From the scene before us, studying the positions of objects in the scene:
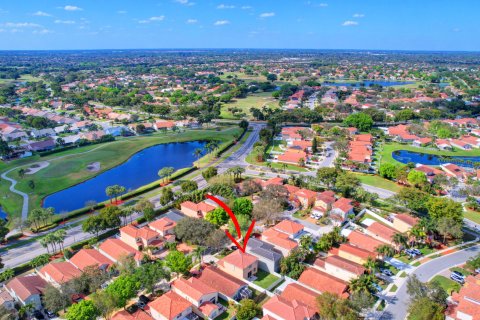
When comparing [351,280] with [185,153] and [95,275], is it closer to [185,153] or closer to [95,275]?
[95,275]

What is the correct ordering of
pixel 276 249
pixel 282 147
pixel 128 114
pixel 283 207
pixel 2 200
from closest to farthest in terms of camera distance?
pixel 276 249 → pixel 283 207 → pixel 2 200 → pixel 282 147 → pixel 128 114

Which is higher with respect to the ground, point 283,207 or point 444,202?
point 444,202

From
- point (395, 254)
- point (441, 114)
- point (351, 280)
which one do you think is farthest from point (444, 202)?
point (441, 114)

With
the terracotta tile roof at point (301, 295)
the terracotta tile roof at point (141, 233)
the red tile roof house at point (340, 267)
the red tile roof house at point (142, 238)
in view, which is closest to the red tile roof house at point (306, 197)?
the red tile roof house at point (340, 267)

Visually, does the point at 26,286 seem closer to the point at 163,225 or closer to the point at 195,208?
the point at 163,225

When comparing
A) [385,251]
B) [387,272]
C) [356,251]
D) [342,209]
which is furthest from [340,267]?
[342,209]

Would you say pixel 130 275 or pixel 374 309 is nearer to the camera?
pixel 374 309

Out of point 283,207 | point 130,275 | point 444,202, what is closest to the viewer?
point 130,275
